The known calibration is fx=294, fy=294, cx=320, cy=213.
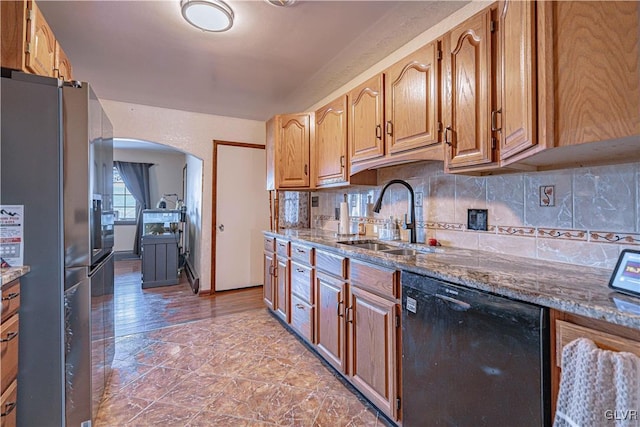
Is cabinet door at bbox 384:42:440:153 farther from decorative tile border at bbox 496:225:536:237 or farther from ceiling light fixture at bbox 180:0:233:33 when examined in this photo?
ceiling light fixture at bbox 180:0:233:33

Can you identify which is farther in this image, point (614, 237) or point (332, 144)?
point (332, 144)

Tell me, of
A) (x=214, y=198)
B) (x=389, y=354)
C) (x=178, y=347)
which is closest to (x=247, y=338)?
(x=178, y=347)

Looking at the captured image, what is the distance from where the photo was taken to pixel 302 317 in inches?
95.4

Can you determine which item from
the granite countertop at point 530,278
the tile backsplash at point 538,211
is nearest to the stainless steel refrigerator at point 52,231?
the granite countertop at point 530,278

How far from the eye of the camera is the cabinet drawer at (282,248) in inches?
105

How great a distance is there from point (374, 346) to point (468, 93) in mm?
1425

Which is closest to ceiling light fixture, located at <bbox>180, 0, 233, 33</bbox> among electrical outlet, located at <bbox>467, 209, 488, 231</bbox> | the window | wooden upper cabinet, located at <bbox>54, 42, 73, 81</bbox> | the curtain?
wooden upper cabinet, located at <bbox>54, 42, 73, 81</bbox>

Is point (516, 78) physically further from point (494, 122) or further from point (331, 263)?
point (331, 263)

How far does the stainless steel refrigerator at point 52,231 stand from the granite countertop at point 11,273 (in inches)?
2.4

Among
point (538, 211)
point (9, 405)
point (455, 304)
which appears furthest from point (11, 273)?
point (538, 211)

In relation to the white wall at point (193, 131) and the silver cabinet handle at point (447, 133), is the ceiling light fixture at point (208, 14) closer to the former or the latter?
the silver cabinet handle at point (447, 133)

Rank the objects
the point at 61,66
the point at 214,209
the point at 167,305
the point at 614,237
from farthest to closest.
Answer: the point at 214,209, the point at 167,305, the point at 61,66, the point at 614,237

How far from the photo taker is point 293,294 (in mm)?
2572

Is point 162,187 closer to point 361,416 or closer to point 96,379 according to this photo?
point 96,379
